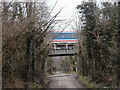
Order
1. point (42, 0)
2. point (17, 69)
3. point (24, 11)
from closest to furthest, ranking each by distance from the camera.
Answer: point (17, 69) < point (24, 11) < point (42, 0)

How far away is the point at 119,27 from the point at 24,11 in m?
6.29

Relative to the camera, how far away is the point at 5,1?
1032 cm

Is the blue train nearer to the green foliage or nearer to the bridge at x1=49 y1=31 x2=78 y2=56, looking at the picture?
the bridge at x1=49 y1=31 x2=78 y2=56

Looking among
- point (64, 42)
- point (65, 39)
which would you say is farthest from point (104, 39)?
point (64, 42)

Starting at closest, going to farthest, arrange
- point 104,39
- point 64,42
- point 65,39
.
→ point 104,39, point 65,39, point 64,42

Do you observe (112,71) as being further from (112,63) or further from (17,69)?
(17,69)

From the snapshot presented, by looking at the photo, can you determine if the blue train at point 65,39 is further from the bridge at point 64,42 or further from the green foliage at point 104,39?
the green foliage at point 104,39

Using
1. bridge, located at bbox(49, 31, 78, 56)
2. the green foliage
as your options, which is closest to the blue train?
bridge, located at bbox(49, 31, 78, 56)

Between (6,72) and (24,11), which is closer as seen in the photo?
(6,72)

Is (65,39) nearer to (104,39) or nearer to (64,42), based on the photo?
(64,42)

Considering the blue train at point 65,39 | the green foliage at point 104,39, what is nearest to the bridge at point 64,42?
the blue train at point 65,39

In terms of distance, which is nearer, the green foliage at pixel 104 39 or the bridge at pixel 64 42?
the green foliage at pixel 104 39

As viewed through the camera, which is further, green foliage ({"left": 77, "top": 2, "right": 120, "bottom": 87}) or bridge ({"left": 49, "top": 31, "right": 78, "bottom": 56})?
bridge ({"left": 49, "top": 31, "right": 78, "bottom": 56})

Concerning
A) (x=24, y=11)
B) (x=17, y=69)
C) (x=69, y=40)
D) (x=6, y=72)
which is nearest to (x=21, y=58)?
(x=17, y=69)
